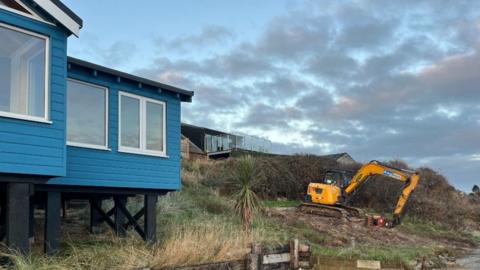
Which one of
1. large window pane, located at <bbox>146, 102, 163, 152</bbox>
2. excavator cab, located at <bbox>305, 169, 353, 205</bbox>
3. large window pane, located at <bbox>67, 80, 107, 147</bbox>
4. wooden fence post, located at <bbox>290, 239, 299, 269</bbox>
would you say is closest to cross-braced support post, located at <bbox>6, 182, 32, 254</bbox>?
large window pane, located at <bbox>67, 80, 107, 147</bbox>

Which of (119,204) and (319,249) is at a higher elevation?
(119,204)

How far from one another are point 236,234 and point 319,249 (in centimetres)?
311

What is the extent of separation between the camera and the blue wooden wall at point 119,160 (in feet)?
39.4

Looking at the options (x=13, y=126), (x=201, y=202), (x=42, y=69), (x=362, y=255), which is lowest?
(x=362, y=255)

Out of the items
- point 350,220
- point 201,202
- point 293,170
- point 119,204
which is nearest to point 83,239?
point 119,204

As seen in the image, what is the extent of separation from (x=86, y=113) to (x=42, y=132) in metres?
2.52

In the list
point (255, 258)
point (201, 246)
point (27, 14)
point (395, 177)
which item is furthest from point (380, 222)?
point (27, 14)

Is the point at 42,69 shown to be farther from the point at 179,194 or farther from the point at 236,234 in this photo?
the point at 179,194

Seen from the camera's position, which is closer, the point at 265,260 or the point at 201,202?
the point at 265,260

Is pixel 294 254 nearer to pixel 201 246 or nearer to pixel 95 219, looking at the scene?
pixel 201 246

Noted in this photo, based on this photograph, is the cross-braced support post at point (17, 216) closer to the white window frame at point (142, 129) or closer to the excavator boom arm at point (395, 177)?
the white window frame at point (142, 129)

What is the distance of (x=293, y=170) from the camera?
31.7 meters

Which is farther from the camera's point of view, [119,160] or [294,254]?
[294,254]

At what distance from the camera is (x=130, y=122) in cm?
1338
